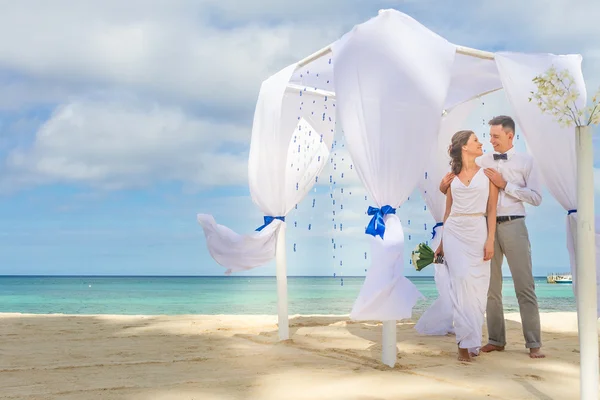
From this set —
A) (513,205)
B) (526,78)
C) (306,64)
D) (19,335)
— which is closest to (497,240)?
(513,205)

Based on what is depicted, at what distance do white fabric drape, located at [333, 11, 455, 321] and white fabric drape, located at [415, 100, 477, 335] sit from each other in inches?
66.6

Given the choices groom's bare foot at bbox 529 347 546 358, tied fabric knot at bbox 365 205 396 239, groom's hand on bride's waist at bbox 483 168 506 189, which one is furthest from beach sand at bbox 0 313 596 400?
groom's hand on bride's waist at bbox 483 168 506 189

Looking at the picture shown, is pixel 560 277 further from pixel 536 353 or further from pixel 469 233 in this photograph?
pixel 469 233

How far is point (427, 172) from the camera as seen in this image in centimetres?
618

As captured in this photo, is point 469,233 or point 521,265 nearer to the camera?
point 469,233

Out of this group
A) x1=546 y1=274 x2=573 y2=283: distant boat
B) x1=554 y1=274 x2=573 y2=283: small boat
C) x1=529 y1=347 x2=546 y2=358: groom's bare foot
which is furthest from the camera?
x1=546 y1=274 x2=573 y2=283: distant boat

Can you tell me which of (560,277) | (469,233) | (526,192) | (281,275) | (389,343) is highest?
(526,192)

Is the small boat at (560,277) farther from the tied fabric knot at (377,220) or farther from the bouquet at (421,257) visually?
the tied fabric knot at (377,220)

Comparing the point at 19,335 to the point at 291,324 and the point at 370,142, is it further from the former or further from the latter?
the point at 370,142

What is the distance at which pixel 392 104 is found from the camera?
162 inches

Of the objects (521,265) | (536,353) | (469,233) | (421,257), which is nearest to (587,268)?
(469,233)

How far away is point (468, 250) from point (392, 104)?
43.7 inches

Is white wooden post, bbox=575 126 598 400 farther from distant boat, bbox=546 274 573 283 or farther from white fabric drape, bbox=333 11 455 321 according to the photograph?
distant boat, bbox=546 274 573 283

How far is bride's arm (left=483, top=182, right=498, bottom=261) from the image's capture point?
4125mm
